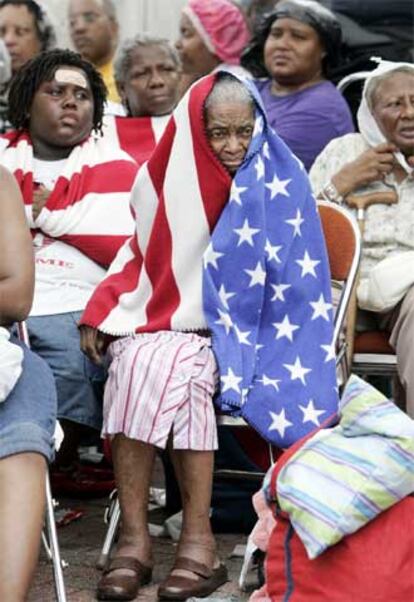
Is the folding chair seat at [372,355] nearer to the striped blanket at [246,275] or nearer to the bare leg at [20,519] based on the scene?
the striped blanket at [246,275]

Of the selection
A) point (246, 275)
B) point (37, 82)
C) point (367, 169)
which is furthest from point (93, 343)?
point (367, 169)

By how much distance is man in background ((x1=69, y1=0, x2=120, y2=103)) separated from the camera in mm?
8023

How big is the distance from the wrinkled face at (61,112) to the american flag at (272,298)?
910 mm

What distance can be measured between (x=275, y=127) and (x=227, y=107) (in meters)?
1.56

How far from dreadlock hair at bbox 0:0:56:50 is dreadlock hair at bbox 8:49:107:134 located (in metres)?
1.71

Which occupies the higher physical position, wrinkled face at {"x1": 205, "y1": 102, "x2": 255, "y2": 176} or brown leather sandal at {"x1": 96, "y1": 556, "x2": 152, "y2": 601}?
wrinkled face at {"x1": 205, "y1": 102, "x2": 255, "y2": 176}

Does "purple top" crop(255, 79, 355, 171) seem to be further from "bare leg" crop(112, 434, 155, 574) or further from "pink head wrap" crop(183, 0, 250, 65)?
"bare leg" crop(112, 434, 155, 574)

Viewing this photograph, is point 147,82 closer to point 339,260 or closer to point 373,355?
point 339,260

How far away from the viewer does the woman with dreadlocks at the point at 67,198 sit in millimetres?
5625

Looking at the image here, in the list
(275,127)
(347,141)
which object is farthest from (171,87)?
(347,141)

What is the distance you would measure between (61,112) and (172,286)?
99 cm

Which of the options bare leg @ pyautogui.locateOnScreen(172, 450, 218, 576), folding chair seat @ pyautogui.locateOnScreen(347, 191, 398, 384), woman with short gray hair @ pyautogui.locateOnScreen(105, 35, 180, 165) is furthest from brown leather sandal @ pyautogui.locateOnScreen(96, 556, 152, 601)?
woman with short gray hair @ pyautogui.locateOnScreen(105, 35, 180, 165)

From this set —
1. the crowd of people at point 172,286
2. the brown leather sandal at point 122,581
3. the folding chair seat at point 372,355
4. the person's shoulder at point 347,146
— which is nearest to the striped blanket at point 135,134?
the crowd of people at point 172,286

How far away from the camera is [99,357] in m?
5.42
